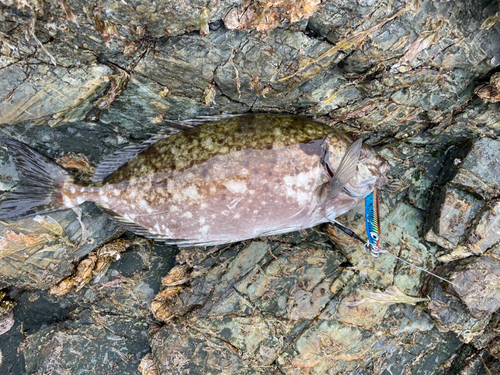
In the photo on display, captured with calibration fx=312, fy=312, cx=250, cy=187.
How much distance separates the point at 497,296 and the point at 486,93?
2.13m

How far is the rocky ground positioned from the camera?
2.50 meters

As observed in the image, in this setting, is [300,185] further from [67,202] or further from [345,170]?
[67,202]

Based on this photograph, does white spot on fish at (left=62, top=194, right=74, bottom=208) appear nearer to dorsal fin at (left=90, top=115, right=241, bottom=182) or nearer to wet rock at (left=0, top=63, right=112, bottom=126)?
dorsal fin at (left=90, top=115, right=241, bottom=182)

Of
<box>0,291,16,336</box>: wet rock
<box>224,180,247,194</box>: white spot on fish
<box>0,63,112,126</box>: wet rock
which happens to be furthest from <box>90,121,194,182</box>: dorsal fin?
<box>0,291,16,336</box>: wet rock

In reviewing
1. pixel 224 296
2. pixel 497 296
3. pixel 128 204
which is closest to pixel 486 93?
pixel 497 296

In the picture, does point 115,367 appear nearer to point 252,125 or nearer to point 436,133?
point 252,125

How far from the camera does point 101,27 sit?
2365 mm

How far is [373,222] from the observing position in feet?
10.6

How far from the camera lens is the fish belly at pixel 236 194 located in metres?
2.87

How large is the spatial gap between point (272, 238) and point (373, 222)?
106cm

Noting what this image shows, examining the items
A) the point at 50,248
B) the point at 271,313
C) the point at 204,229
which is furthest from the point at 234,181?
the point at 50,248

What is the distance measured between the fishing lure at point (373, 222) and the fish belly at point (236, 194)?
59cm

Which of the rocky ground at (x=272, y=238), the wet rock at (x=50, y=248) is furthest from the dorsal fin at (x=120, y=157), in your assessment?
the wet rock at (x=50, y=248)

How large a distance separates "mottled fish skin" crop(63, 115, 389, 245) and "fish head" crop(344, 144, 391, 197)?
0.01 metres
